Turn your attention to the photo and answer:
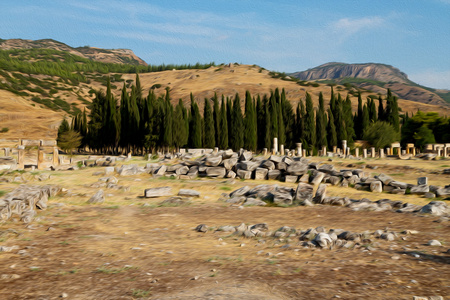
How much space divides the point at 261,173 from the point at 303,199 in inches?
224

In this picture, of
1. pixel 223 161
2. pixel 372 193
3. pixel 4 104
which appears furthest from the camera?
pixel 4 104

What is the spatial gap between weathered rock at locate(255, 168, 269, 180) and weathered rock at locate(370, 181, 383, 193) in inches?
195

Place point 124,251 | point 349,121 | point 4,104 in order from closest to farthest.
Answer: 1. point 124,251
2. point 349,121
3. point 4,104

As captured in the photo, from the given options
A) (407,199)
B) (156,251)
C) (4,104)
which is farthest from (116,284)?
(4,104)

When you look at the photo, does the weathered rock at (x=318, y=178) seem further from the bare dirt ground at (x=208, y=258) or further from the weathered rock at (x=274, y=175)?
the bare dirt ground at (x=208, y=258)

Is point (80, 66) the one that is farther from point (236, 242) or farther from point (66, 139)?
point (236, 242)

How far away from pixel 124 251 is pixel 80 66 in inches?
6711

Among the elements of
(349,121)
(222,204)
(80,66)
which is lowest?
(222,204)

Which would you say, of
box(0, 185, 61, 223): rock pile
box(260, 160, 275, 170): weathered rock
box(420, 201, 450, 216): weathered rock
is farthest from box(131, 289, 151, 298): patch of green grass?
box(260, 160, 275, 170): weathered rock

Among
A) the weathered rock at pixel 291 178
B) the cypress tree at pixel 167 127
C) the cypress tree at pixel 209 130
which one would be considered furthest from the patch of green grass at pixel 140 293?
the cypress tree at pixel 209 130

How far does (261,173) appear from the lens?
17953 mm

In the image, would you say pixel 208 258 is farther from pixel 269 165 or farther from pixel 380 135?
pixel 380 135

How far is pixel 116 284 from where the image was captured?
538cm

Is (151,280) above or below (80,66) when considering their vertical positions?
below
